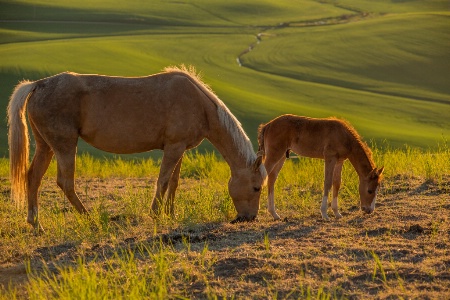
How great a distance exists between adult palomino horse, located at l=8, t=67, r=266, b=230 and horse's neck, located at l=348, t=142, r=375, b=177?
132 centimetres

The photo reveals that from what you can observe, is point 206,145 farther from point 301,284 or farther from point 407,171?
point 301,284

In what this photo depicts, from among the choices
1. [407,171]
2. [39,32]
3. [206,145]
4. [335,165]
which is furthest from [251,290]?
[39,32]

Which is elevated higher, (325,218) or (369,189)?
(369,189)

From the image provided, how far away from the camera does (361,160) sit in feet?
33.9

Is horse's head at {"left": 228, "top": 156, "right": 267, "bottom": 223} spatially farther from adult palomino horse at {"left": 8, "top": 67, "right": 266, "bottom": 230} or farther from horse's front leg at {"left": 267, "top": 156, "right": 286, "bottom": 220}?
horse's front leg at {"left": 267, "top": 156, "right": 286, "bottom": 220}

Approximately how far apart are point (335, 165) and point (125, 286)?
4.93 meters

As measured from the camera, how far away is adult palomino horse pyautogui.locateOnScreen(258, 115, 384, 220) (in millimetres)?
10180

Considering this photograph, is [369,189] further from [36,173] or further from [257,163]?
[36,173]

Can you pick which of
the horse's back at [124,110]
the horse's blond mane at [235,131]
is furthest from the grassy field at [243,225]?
the horse's back at [124,110]

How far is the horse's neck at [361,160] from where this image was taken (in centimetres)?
1031

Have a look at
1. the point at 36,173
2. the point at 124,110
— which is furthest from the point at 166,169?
the point at 36,173

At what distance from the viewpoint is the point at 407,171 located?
41.4ft

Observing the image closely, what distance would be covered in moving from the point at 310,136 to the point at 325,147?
0.87 feet

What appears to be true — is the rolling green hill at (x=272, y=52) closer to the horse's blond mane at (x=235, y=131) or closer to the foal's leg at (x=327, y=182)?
the foal's leg at (x=327, y=182)
